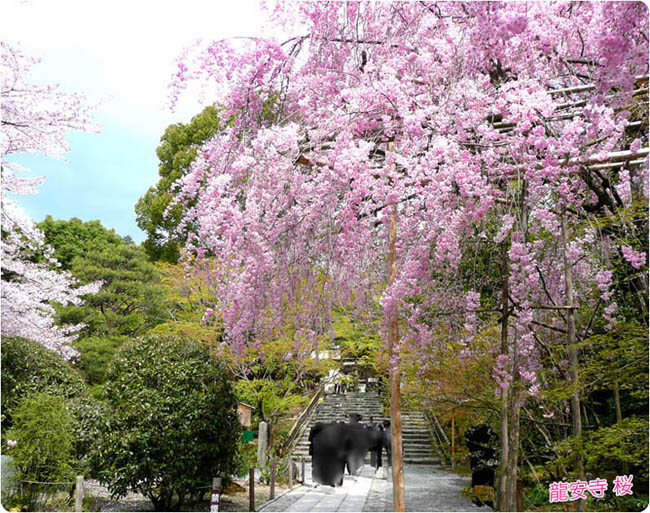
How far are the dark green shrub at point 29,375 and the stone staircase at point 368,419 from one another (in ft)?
15.2

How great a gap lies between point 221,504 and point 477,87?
5.28m

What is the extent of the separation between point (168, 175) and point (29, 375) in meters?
7.60

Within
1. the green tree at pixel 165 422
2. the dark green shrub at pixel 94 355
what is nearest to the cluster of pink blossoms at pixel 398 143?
the green tree at pixel 165 422

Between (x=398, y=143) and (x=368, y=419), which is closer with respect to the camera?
(x=398, y=143)

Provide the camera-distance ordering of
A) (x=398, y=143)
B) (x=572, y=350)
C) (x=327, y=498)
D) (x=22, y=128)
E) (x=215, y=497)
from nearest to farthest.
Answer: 1. (x=398, y=143)
2. (x=215, y=497)
3. (x=572, y=350)
4. (x=22, y=128)
5. (x=327, y=498)

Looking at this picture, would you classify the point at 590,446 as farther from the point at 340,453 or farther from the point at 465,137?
the point at 340,453

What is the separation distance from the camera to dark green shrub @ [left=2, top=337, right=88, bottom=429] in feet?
21.1

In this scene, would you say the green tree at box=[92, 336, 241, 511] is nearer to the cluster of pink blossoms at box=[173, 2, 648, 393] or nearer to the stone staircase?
the cluster of pink blossoms at box=[173, 2, 648, 393]

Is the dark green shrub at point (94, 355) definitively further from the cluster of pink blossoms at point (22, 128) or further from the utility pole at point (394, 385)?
the utility pole at point (394, 385)

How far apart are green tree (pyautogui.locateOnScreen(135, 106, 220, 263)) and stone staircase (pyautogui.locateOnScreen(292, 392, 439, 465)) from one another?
4.75m

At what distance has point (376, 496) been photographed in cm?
759

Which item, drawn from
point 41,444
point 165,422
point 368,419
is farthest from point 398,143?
point 368,419

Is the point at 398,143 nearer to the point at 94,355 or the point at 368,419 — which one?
the point at 368,419

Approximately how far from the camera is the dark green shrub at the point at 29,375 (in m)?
6.43
